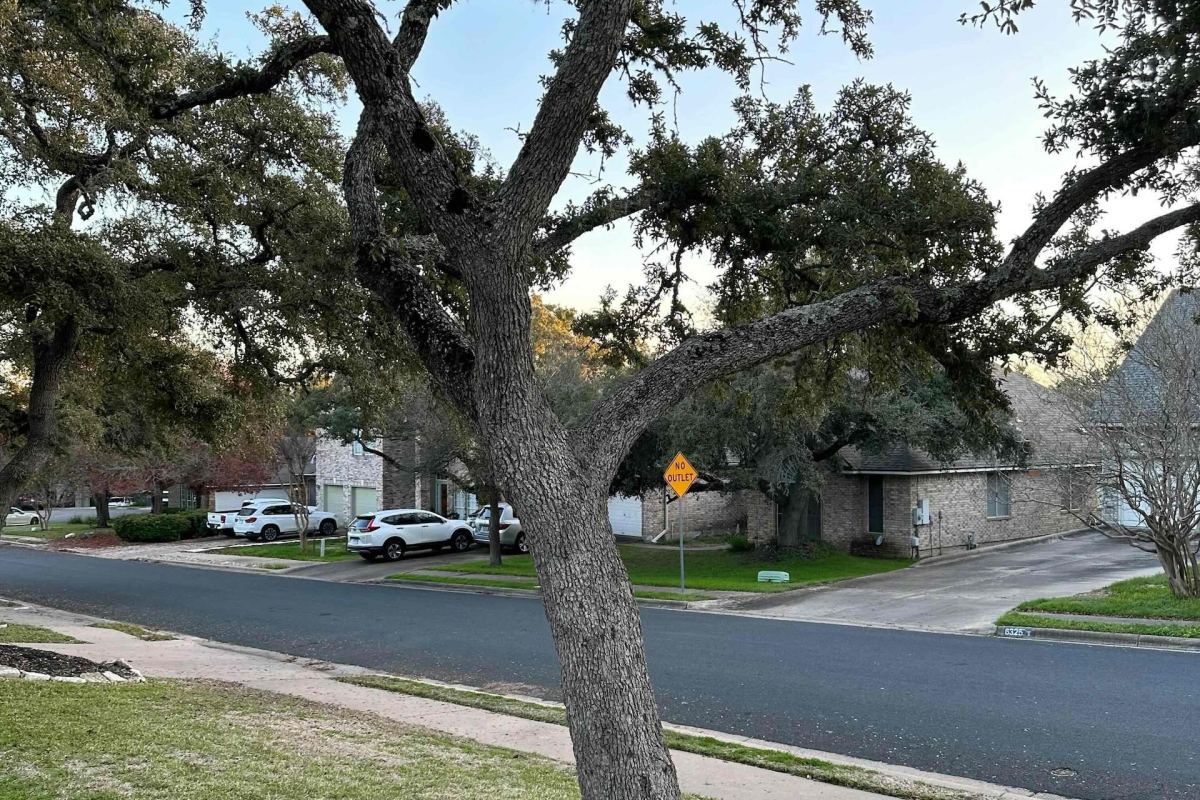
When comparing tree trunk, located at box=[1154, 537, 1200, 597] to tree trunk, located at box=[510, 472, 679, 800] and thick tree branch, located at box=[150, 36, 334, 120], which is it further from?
thick tree branch, located at box=[150, 36, 334, 120]

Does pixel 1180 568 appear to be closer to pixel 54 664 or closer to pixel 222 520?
pixel 54 664

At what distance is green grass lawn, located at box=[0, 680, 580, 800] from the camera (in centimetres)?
641

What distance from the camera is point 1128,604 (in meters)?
16.0

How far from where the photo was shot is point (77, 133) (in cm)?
1273

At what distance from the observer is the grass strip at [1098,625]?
46.0 feet

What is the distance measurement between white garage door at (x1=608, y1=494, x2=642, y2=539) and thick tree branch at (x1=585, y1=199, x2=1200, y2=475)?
91.2ft

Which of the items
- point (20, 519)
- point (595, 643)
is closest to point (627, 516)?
point (595, 643)

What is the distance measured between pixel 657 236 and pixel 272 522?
114 ft

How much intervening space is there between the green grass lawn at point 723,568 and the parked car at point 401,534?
3.18 metres

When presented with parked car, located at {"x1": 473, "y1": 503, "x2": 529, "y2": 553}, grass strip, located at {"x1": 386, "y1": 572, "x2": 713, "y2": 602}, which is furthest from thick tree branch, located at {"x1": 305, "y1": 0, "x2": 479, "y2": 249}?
parked car, located at {"x1": 473, "y1": 503, "x2": 529, "y2": 553}

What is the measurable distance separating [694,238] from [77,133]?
8.83 meters

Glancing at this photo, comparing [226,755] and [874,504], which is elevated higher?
[874,504]

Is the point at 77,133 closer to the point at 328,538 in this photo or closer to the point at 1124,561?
the point at 1124,561

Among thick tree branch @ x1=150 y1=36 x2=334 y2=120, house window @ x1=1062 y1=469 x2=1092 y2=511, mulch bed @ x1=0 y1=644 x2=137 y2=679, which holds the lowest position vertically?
mulch bed @ x1=0 y1=644 x2=137 y2=679
